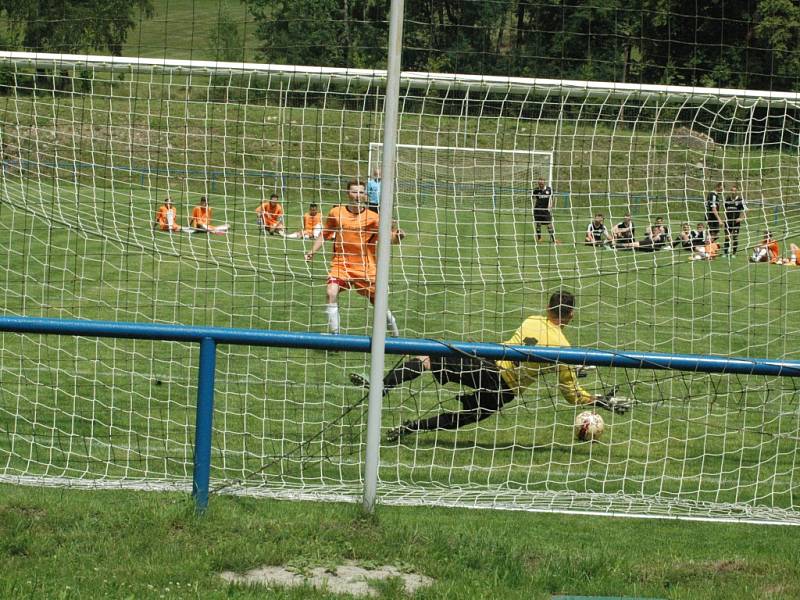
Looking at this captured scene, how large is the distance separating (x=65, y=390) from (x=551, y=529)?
519cm

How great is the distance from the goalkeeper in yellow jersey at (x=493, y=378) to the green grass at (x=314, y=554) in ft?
3.61

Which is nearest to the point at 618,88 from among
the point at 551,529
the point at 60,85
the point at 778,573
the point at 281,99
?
the point at 281,99

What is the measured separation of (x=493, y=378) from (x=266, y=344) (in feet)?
7.75

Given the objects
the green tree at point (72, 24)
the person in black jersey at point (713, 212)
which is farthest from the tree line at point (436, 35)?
the person in black jersey at point (713, 212)

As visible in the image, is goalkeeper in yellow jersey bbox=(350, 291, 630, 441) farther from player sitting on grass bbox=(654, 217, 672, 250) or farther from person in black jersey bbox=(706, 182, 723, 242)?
person in black jersey bbox=(706, 182, 723, 242)

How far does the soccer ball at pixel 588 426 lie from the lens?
8875mm

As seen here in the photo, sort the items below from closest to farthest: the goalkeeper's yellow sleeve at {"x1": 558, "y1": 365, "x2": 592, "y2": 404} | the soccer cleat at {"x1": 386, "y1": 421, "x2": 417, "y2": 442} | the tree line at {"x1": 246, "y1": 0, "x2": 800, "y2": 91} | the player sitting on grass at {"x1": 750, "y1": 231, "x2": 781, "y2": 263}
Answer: the goalkeeper's yellow sleeve at {"x1": 558, "y1": 365, "x2": 592, "y2": 404}, the soccer cleat at {"x1": 386, "y1": 421, "x2": 417, "y2": 442}, the tree line at {"x1": 246, "y1": 0, "x2": 800, "y2": 91}, the player sitting on grass at {"x1": 750, "y1": 231, "x2": 781, "y2": 263}

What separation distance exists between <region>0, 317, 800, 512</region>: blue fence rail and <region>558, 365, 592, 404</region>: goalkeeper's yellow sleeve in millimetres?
865

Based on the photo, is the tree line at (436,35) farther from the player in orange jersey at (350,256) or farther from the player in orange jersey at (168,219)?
the player in orange jersey at (350,256)

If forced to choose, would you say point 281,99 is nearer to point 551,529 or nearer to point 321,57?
point 321,57

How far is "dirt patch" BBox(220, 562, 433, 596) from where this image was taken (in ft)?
16.4

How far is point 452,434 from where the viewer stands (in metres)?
9.20

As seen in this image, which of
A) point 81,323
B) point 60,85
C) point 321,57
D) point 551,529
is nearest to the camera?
point 81,323

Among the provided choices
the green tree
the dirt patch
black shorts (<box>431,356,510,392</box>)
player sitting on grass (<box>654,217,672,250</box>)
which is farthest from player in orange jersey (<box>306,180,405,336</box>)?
the dirt patch
